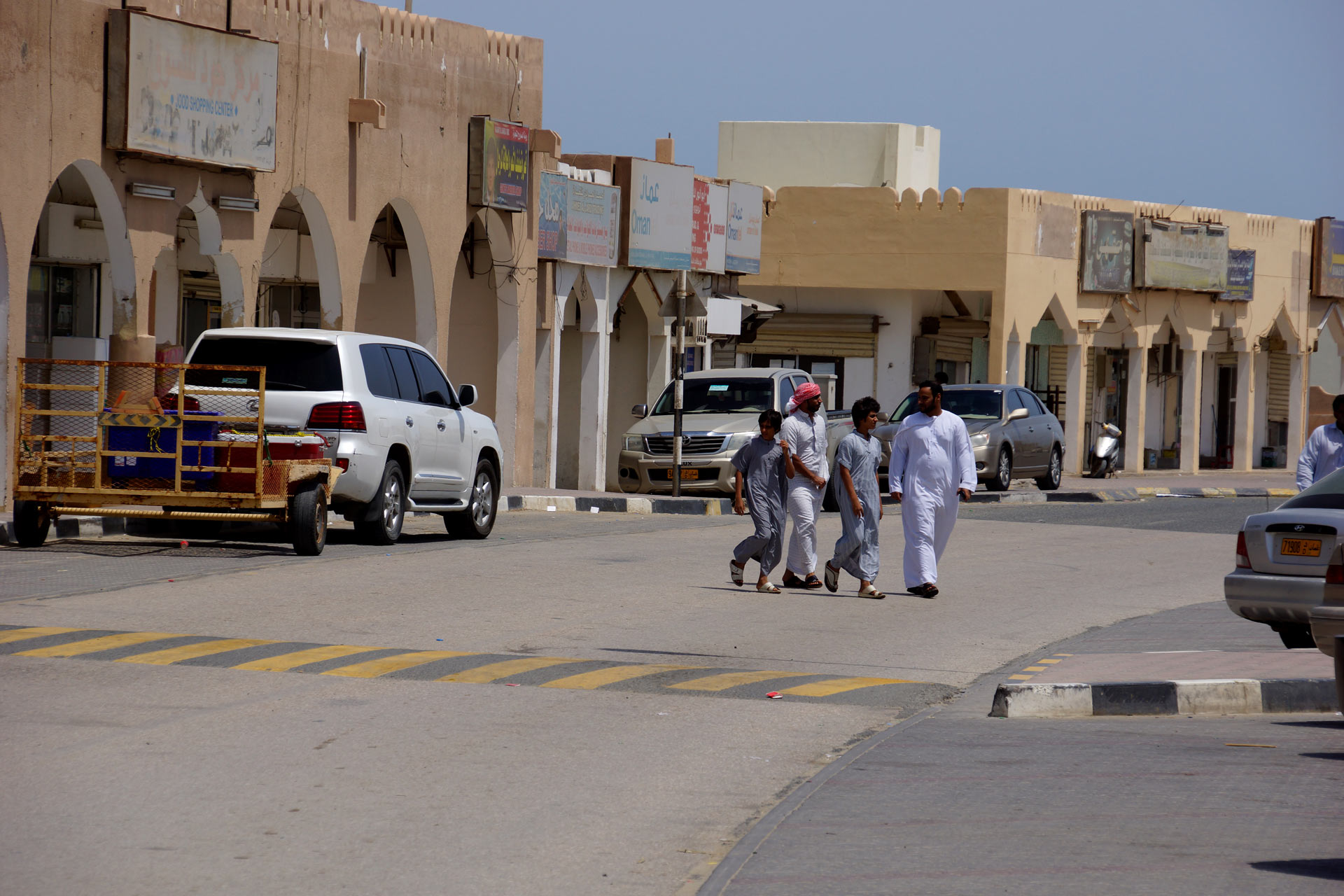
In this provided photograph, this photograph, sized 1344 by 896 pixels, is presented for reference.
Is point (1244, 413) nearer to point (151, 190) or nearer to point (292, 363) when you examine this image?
point (151, 190)

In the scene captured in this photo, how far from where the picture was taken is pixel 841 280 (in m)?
41.7

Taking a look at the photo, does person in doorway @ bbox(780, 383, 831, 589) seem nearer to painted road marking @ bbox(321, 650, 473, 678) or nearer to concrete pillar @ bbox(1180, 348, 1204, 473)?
painted road marking @ bbox(321, 650, 473, 678)

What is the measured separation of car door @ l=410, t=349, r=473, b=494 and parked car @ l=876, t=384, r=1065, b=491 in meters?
10.6

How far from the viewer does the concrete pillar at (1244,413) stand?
48.7 meters

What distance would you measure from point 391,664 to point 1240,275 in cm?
4086

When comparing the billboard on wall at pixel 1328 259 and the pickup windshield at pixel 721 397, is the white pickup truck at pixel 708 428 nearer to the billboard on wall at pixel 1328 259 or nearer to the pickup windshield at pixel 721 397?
the pickup windshield at pixel 721 397

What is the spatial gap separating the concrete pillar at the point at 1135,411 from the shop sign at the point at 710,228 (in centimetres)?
1342

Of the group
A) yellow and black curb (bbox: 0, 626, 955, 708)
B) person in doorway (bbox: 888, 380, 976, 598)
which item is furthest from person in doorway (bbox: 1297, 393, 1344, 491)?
yellow and black curb (bbox: 0, 626, 955, 708)

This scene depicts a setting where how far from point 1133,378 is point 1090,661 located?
3466cm

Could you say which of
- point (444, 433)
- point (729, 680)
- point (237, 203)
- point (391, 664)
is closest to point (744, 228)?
point (237, 203)

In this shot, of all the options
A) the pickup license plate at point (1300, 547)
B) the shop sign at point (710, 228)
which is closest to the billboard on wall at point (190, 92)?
the shop sign at point (710, 228)

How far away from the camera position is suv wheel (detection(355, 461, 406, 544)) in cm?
1689

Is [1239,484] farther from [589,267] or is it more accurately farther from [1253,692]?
[1253,692]

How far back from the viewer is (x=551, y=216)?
29.3 metres
